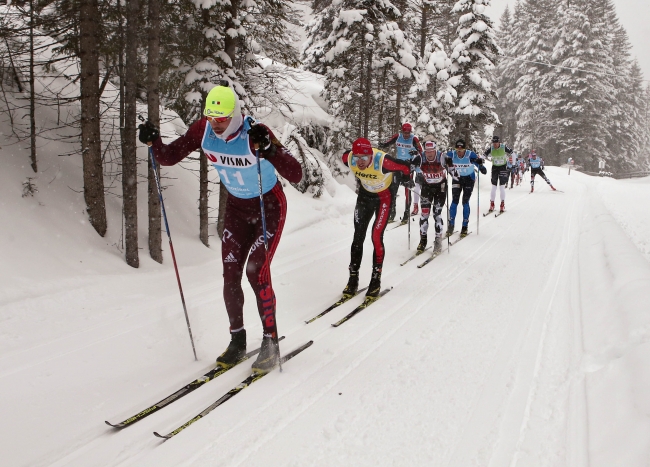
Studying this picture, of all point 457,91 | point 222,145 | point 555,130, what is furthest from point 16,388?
point 555,130

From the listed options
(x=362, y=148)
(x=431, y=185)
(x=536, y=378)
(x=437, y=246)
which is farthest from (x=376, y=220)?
(x=536, y=378)

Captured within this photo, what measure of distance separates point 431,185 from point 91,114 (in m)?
6.79

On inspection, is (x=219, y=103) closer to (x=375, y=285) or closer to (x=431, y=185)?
(x=375, y=285)

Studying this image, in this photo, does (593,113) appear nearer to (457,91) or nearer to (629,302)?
(457,91)

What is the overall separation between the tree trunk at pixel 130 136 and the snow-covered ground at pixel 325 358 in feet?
1.47

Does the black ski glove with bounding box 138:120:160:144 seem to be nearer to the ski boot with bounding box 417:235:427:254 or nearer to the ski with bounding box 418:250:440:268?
the ski with bounding box 418:250:440:268

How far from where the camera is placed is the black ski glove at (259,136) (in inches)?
135

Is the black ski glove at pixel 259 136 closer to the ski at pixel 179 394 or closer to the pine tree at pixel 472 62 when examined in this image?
the ski at pixel 179 394

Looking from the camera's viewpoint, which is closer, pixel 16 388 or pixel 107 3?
pixel 16 388

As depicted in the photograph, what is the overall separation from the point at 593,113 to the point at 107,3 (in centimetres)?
4971

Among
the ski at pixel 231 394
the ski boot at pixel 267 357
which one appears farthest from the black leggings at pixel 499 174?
the ski boot at pixel 267 357

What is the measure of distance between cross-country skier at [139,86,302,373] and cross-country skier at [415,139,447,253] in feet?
17.8

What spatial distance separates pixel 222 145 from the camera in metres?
3.80

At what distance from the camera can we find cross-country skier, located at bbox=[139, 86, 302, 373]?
3641 millimetres
